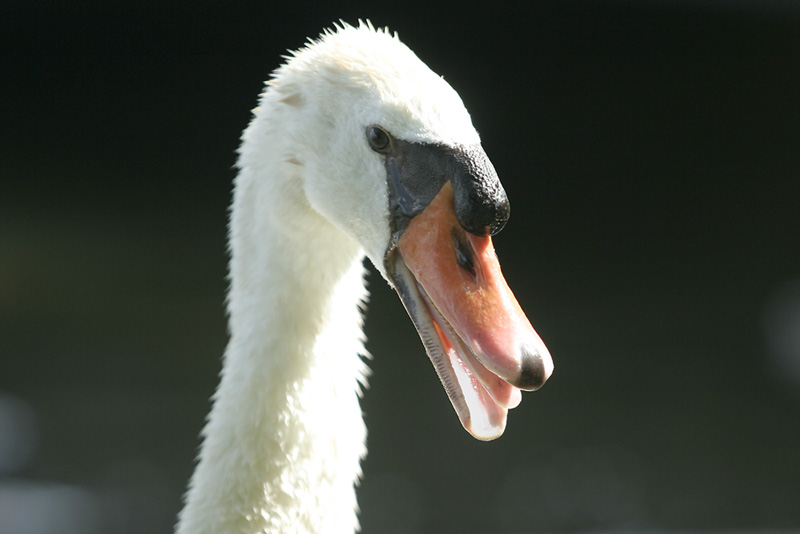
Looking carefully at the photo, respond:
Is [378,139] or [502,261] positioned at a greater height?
[378,139]

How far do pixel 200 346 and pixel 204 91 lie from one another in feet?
7.64

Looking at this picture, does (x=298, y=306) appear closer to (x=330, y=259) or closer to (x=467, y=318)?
(x=330, y=259)

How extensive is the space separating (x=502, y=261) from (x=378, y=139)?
7.38 m

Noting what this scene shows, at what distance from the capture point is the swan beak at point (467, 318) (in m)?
1.34

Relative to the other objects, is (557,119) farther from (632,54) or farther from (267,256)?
(267,256)

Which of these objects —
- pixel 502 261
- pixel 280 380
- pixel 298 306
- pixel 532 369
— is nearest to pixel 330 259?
pixel 298 306

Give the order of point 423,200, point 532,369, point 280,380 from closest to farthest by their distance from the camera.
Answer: point 532,369, point 423,200, point 280,380

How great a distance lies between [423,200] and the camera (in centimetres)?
151

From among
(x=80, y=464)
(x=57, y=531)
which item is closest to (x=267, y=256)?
(x=57, y=531)

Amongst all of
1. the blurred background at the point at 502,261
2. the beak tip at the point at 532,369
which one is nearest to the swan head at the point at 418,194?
the beak tip at the point at 532,369

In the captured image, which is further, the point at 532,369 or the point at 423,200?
the point at 423,200

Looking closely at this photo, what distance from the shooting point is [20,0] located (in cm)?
660

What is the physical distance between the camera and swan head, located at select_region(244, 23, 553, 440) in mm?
1387

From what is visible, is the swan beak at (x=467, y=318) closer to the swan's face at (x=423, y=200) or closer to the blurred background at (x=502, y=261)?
the swan's face at (x=423, y=200)
